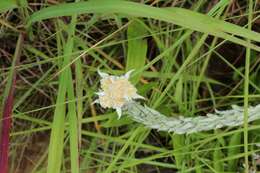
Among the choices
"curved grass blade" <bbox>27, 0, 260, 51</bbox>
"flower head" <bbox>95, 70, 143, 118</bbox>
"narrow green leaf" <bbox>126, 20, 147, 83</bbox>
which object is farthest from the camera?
"narrow green leaf" <bbox>126, 20, 147, 83</bbox>

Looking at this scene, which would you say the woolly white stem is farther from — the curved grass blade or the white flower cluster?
the curved grass blade

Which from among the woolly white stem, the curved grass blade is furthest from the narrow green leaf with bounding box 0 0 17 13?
the woolly white stem

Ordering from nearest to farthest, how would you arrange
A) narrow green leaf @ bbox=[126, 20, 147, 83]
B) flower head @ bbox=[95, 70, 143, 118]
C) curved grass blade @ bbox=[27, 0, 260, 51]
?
curved grass blade @ bbox=[27, 0, 260, 51], flower head @ bbox=[95, 70, 143, 118], narrow green leaf @ bbox=[126, 20, 147, 83]

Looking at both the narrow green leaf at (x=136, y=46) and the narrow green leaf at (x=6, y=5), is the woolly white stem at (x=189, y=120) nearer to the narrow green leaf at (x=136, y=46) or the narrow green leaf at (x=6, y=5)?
the narrow green leaf at (x=136, y=46)

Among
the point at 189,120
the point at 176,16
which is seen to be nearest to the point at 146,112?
the point at 189,120

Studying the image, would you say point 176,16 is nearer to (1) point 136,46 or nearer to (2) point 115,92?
(2) point 115,92

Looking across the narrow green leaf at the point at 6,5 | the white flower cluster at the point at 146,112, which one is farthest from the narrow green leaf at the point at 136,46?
the narrow green leaf at the point at 6,5
